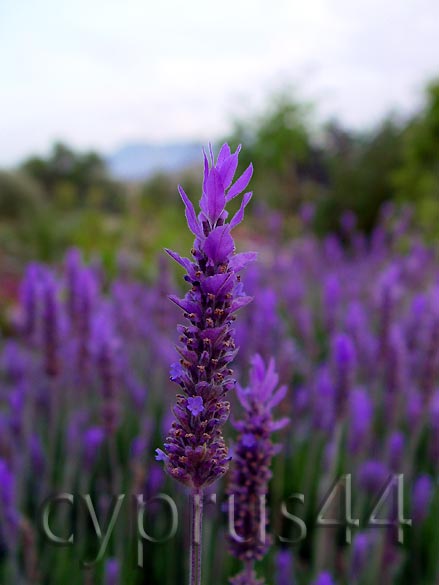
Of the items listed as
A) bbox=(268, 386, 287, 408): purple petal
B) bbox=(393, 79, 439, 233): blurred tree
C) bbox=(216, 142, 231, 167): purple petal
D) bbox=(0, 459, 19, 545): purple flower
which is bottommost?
bbox=(0, 459, 19, 545): purple flower

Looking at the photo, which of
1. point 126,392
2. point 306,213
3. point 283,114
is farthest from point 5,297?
point 283,114

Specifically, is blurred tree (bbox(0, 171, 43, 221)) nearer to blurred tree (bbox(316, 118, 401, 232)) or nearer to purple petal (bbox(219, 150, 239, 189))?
blurred tree (bbox(316, 118, 401, 232))

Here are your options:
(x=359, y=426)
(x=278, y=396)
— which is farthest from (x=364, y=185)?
(x=278, y=396)

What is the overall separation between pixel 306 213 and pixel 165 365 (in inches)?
115

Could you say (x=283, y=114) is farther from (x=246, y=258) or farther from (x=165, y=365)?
(x=246, y=258)

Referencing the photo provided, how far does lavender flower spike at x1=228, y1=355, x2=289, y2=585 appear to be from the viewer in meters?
1.00

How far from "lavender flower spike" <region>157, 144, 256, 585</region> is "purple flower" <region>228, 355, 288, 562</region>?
9.2 inches

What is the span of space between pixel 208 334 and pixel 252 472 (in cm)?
37

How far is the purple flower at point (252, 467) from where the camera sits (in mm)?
996

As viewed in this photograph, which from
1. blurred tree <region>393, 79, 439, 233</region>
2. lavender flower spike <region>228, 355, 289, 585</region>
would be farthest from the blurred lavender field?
blurred tree <region>393, 79, 439, 233</region>

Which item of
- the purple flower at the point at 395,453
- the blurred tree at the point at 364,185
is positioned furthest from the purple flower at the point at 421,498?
the blurred tree at the point at 364,185

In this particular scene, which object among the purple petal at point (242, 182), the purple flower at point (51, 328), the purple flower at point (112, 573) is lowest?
the purple flower at point (112, 573)

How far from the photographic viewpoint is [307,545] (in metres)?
2.51

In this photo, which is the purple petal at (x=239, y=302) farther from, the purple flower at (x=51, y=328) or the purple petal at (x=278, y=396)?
the purple flower at (x=51, y=328)
